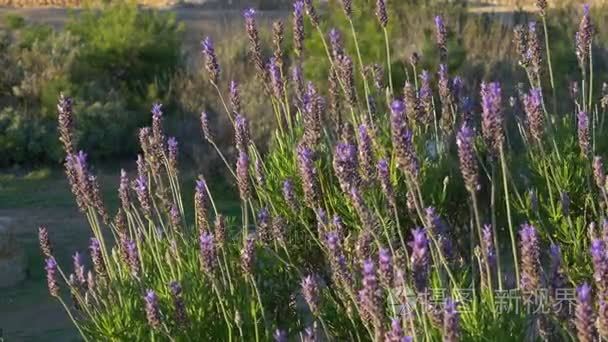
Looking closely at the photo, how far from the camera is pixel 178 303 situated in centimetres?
321

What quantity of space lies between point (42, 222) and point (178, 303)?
5509 millimetres

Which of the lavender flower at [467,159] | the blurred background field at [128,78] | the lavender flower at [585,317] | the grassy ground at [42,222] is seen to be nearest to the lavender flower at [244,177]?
the lavender flower at [467,159]

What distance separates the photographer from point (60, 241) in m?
7.78

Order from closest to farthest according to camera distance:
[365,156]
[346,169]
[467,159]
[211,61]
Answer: [467,159]
[346,169]
[365,156]
[211,61]

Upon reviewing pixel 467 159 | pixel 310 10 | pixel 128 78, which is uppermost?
pixel 310 10

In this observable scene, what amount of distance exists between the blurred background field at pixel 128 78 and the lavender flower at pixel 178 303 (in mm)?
4492

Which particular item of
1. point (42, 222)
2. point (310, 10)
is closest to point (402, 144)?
point (310, 10)

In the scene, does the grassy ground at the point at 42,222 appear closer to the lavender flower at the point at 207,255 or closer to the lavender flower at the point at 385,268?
the lavender flower at the point at 207,255

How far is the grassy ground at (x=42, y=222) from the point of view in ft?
19.8

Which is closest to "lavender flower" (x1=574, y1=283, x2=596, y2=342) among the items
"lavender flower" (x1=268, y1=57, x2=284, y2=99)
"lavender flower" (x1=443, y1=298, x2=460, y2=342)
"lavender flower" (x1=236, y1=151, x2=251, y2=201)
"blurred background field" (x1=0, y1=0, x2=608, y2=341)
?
"lavender flower" (x1=443, y1=298, x2=460, y2=342)

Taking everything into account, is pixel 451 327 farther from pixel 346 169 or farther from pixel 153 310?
pixel 153 310

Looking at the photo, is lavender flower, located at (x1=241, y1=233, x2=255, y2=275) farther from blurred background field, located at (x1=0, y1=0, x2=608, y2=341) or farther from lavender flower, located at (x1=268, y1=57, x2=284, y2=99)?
blurred background field, located at (x1=0, y1=0, x2=608, y2=341)

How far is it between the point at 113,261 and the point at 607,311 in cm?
232

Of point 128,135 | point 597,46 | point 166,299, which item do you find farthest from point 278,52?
point 597,46
